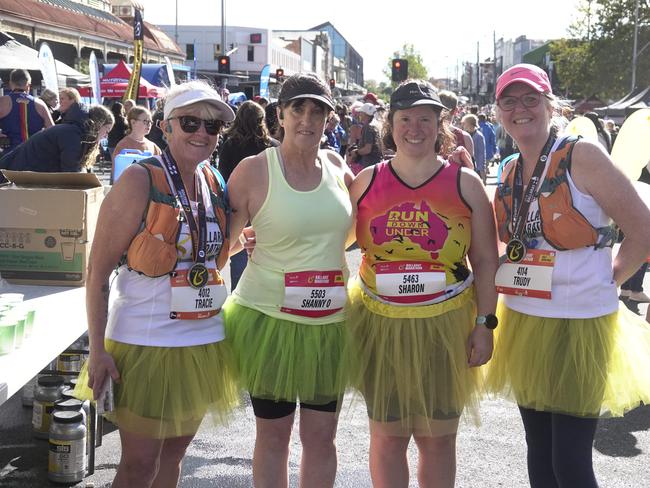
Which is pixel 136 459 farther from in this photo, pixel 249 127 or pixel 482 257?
pixel 249 127

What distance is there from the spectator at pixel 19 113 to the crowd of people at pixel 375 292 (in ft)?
27.8

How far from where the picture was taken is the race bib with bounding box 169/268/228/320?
9.52 feet

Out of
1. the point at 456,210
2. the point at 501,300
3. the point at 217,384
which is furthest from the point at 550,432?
the point at 217,384

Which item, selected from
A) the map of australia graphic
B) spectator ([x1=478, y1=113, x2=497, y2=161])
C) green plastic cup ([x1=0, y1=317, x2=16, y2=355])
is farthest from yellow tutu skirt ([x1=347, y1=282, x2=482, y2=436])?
spectator ([x1=478, y1=113, x2=497, y2=161])

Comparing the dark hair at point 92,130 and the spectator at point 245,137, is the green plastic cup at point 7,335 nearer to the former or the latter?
the spectator at point 245,137

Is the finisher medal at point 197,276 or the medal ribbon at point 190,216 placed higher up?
the medal ribbon at point 190,216

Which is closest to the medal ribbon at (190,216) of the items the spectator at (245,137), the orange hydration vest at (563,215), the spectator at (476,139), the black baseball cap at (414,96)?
the black baseball cap at (414,96)

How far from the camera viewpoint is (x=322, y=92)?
10.5ft

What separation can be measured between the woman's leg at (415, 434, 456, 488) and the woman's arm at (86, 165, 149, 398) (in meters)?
1.29

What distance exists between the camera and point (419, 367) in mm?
3146

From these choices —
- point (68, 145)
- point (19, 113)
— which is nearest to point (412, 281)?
point (68, 145)

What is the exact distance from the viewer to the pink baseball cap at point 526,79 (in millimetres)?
3092

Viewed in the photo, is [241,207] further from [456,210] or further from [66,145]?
[66,145]

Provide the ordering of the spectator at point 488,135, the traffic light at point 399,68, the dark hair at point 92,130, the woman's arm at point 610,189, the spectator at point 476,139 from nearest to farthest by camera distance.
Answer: the woman's arm at point 610,189 < the dark hair at point 92,130 < the spectator at point 476,139 < the spectator at point 488,135 < the traffic light at point 399,68
